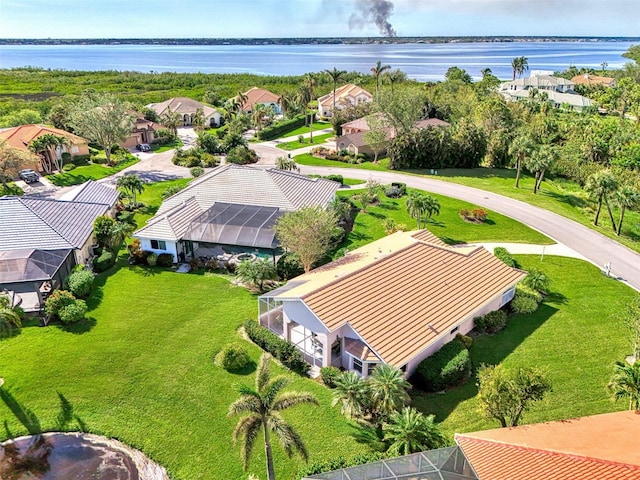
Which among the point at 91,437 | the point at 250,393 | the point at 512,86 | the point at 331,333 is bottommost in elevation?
the point at 91,437

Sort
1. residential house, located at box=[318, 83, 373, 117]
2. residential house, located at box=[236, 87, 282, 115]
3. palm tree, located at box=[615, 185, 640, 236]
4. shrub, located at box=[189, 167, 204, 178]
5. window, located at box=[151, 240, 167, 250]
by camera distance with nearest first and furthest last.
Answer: window, located at box=[151, 240, 167, 250]
palm tree, located at box=[615, 185, 640, 236]
shrub, located at box=[189, 167, 204, 178]
residential house, located at box=[318, 83, 373, 117]
residential house, located at box=[236, 87, 282, 115]

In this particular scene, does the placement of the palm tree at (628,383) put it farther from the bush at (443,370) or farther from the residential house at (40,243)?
the residential house at (40,243)

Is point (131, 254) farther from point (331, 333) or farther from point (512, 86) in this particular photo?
point (512, 86)

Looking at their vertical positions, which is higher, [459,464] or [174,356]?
[459,464]

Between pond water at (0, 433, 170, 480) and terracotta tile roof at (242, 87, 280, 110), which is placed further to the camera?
terracotta tile roof at (242, 87, 280, 110)

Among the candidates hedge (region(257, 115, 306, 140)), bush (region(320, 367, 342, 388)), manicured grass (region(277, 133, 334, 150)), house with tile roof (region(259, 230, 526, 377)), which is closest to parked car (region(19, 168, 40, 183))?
manicured grass (region(277, 133, 334, 150))

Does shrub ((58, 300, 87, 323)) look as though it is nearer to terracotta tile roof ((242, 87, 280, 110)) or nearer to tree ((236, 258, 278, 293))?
tree ((236, 258, 278, 293))

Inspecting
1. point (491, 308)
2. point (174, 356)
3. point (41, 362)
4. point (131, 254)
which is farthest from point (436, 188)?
point (41, 362)
